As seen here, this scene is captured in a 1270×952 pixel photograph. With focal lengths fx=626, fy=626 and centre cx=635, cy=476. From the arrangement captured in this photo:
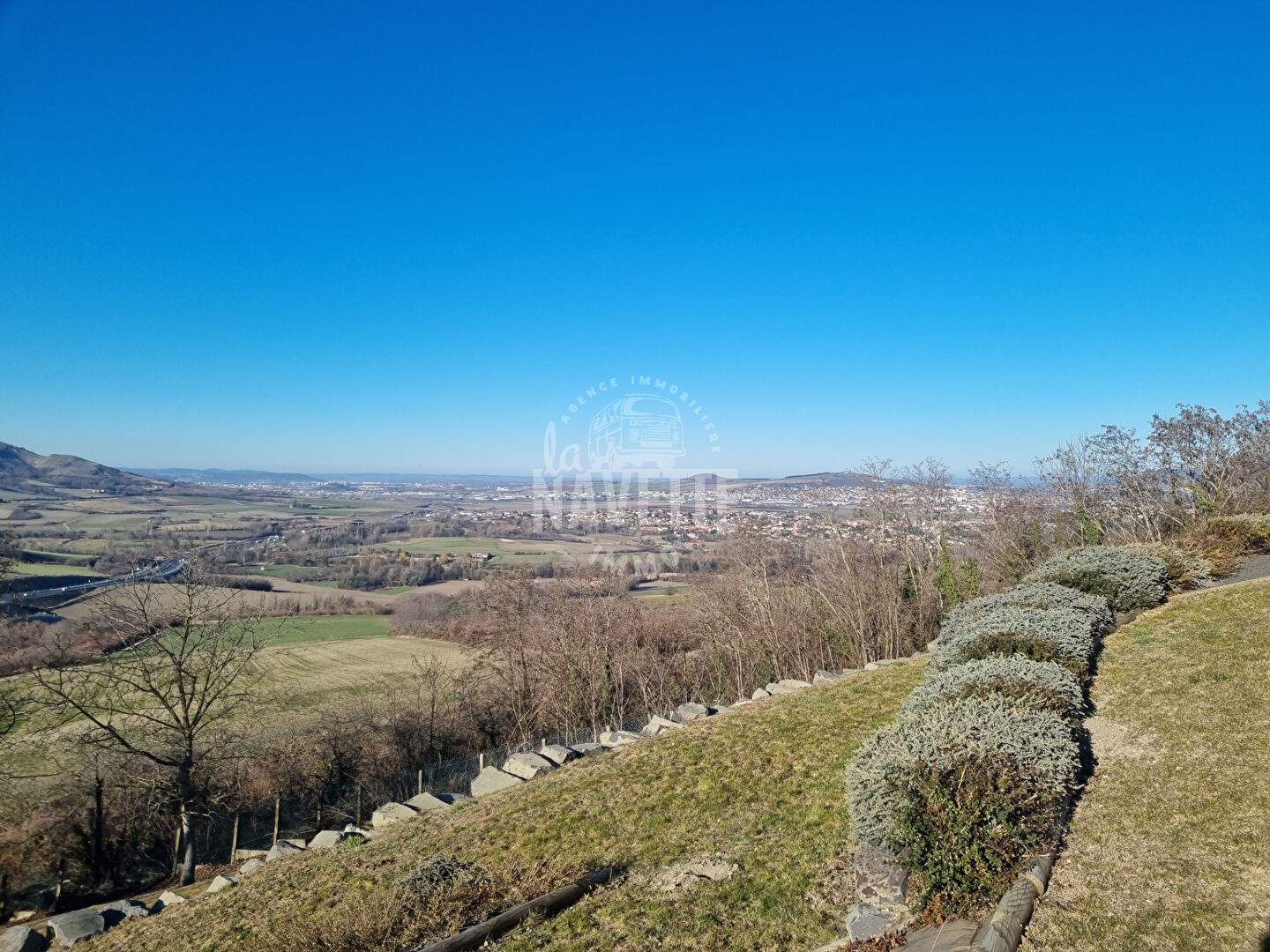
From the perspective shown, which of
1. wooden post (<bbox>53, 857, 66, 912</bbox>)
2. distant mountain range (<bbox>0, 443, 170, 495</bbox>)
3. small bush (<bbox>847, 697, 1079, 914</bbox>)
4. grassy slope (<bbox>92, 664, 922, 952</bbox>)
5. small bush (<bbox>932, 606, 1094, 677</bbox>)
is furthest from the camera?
distant mountain range (<bbox>0, 443, 170, 495</bbox>)

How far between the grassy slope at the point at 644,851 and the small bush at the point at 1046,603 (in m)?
1.91

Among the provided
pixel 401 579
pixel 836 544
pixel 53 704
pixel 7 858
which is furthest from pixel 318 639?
pixel 836 544

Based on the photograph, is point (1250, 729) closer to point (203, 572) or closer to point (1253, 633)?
point (1253, 633)

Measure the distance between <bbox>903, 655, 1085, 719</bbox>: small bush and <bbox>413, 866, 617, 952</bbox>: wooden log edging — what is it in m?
3.31

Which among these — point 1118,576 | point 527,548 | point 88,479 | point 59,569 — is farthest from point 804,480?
point 88,479

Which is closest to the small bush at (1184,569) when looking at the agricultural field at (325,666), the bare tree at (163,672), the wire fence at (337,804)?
the wire fence at (337,804)

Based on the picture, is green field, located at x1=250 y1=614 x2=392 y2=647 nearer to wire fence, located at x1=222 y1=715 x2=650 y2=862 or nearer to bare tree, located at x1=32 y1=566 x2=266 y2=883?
wire fence, located at x1=222 y1=715 x2=650 y2=862

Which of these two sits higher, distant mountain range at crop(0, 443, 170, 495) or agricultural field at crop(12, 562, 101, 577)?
distant mountain range at crop(0, 443, 170, 495)

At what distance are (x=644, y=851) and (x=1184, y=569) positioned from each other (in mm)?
10611

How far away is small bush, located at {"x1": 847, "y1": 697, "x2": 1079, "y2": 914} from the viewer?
3.96 metres

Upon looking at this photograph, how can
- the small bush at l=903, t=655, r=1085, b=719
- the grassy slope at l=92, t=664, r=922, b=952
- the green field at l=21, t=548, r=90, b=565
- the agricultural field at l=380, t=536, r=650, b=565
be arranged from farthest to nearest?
the agricultural field at l=380, t=536, r=650, b=565 < the green field at l=21, t=548, r=90, b=565 < the small bush at l=903, t=655, r=1085, b=719 < the grassy slope at l=92, t=664, r=922, b=952

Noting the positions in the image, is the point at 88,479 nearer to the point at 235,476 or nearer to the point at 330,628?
the point at 330,628

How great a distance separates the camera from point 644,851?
603 centimetres

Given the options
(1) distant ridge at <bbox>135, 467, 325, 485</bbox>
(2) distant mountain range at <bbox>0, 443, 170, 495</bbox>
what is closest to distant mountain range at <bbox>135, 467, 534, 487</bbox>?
(1) distant ridge at <bbox>135, 467, 325, 485</bbox>
